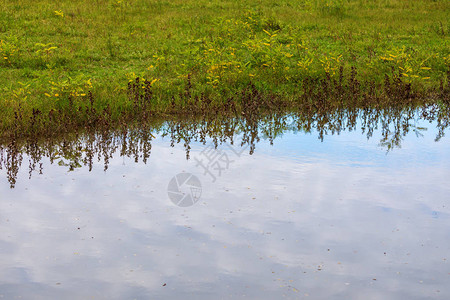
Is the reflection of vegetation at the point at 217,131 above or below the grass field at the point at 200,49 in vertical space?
below

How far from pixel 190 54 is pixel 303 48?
2918mm

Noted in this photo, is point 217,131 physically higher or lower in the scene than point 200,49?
lower

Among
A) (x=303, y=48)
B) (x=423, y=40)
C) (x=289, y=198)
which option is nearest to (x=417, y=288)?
(x=289, y=198)

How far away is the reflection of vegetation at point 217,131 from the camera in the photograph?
344 inches

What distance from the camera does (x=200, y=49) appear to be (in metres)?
15.6

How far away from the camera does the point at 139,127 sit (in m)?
10.1

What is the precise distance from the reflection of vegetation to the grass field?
2.11 feet

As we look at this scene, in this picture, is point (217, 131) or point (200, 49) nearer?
point (217, 131)

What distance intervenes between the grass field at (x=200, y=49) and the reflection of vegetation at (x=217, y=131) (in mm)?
643

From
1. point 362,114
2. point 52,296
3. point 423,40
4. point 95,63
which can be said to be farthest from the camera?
point 423,40

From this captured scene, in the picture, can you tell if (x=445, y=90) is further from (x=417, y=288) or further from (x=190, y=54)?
(x=417, y=288)

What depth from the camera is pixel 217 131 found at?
10219 millimetres

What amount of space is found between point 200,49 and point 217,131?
5889 millimetres

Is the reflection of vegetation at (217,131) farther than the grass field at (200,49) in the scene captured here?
No
